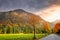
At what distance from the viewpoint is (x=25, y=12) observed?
126 inches

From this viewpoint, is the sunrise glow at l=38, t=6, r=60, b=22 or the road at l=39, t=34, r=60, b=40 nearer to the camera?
the road at l=39, t=34, r=60, b=40

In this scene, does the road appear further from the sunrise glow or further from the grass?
the sunrise glow

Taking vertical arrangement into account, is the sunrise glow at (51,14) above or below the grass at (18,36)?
above

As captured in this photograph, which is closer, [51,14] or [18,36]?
[18,36]

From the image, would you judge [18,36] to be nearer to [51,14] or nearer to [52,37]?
[52,37]

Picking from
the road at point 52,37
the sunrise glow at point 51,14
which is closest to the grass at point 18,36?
the road at point 52,37

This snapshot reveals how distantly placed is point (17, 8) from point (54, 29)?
0.71m

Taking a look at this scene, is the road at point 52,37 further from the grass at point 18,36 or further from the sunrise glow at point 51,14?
the sunrise glow at point 51,14

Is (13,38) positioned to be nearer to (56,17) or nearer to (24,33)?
(24,33)

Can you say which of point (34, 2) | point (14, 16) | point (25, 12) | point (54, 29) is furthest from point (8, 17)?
point (54, 29)

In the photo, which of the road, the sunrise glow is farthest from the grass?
the sunrise glow

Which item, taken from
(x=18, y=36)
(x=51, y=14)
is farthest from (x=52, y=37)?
(x=18, y=36)

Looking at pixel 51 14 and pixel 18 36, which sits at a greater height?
pixel 51 14

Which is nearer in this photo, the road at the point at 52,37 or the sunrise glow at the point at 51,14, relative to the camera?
the road at the point at 52,37
